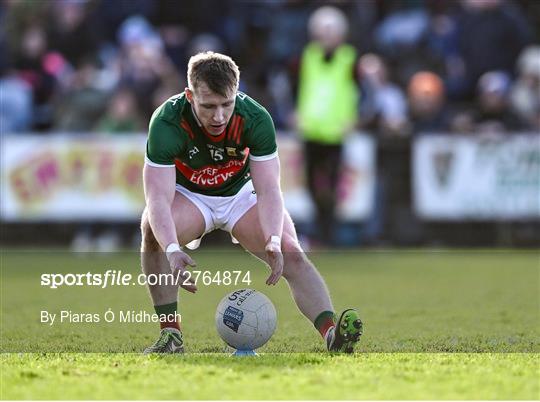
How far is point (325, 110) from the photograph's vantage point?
1586cm

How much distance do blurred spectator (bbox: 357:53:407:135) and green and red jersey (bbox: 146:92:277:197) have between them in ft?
29.4

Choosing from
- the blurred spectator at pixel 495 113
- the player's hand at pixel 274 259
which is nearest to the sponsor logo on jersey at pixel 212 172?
the player's hand at pixel 274 259

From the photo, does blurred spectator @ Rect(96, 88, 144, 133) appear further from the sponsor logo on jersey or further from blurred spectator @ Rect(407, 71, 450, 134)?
the sponsor logo on jersey

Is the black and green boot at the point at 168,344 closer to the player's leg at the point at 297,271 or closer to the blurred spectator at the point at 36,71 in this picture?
the player's leg at the point at 297,271

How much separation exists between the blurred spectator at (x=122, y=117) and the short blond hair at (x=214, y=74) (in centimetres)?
→ 968

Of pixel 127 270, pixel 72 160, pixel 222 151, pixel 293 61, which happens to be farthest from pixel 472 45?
pixel 222 151

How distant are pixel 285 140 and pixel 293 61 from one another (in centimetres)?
124

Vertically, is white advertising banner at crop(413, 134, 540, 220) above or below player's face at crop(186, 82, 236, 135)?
below

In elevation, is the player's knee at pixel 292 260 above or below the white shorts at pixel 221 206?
below

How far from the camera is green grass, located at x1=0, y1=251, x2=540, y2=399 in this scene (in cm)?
579

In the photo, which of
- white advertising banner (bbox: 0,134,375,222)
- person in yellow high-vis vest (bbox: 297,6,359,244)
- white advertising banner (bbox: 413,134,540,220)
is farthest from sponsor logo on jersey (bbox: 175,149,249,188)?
white advertising banner (bbox: 413,134,540,220)

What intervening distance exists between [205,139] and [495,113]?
10128 millimetres

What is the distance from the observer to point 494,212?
53.0ft

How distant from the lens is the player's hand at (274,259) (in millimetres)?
6953
